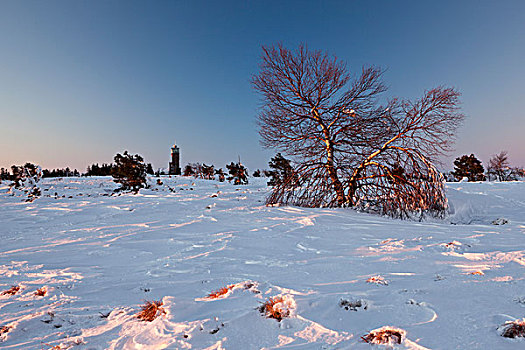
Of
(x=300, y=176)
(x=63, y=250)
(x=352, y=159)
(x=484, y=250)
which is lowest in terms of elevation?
(x=63, y=250)

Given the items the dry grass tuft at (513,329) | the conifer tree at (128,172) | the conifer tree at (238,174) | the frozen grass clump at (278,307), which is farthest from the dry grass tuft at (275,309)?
the conifer tree at (238,174)

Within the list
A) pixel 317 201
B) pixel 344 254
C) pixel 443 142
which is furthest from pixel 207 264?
pixel 443 142

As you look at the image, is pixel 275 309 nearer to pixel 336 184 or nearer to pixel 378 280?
pixel 378 280

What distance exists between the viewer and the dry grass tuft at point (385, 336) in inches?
53.1

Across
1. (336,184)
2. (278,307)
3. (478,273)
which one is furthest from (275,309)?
(336,184)

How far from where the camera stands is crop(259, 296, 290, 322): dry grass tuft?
5.68 feet

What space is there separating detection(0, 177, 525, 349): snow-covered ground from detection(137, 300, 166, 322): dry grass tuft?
0.06 m

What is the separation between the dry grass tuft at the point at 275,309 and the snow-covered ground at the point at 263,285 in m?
0.04

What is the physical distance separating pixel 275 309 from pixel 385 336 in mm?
712

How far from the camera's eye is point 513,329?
1307mm

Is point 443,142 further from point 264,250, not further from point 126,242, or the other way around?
point 126,242

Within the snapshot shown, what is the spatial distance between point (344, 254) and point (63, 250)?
4024 mm

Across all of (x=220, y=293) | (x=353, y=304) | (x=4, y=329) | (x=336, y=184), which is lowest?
(x=4, y=329)

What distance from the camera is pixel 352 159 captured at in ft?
23.9
